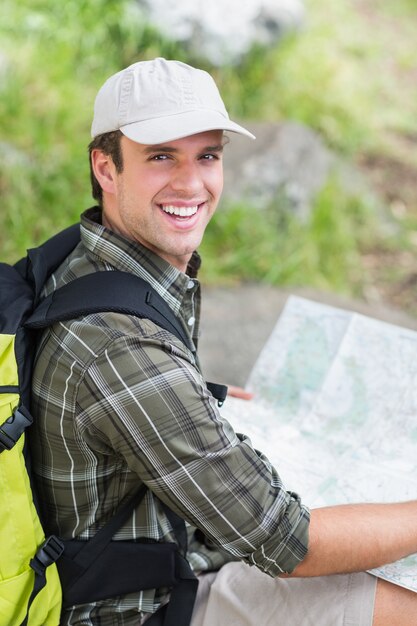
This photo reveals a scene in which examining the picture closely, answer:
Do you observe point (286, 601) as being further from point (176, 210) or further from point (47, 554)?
point (176, 210)

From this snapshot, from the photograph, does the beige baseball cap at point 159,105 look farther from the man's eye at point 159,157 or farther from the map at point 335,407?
the map at point 335,407

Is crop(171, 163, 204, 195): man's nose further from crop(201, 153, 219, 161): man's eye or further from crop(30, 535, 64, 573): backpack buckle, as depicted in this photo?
crop(30, 535, 64, 573): backpack buckle

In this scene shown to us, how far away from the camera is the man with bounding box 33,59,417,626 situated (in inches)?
61.6

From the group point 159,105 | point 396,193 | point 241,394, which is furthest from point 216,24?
point 159,105

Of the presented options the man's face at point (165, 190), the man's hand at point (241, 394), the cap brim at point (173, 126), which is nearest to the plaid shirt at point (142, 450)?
the man's face at point (165, 190)

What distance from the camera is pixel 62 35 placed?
5.73m

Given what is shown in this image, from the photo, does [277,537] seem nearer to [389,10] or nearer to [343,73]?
[343,73]

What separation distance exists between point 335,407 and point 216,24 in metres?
4.86

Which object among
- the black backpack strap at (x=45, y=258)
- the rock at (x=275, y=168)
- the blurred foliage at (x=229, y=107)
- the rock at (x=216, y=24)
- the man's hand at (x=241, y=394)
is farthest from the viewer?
the rock at (x=216, y=24)

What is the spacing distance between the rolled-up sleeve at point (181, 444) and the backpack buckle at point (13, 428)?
11 centimetres

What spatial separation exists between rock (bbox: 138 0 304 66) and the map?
4.27m

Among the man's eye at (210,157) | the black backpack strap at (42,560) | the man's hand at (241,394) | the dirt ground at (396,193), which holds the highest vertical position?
the man's eye at (210,157)

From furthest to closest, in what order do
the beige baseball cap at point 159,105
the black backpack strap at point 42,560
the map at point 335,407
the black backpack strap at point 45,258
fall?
the map at point 335,407 < the black backpack strap at point 45,258 < the beige baseball cap at point 159,105 < the black backpack strap at point 42,560

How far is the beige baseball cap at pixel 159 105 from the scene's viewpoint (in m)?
1.76
